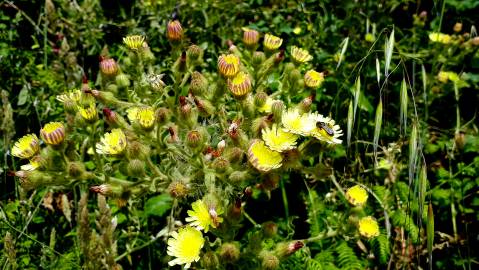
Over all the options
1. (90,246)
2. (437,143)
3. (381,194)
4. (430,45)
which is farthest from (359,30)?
(90,246)

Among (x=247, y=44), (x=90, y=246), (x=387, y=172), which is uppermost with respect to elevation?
(x=247, y=44)

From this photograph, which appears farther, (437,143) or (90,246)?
(437,143)

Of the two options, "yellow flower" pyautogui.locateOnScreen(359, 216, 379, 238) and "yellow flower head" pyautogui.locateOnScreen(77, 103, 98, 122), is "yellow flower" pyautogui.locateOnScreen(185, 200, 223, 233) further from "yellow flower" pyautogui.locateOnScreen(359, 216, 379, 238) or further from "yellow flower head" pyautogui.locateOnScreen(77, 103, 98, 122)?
"yellow flower" pyautogui.locateOnScreen(359, 216, 379, 238)

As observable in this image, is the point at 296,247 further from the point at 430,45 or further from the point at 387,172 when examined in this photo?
the point at 430,45

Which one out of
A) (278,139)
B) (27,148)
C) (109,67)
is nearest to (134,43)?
(109,67)

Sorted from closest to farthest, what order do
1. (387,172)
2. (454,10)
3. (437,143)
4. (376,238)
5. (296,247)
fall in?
1. (296,247)
2. (376,238)
3. (387,172)
4. (437,143)
5. (454,10)

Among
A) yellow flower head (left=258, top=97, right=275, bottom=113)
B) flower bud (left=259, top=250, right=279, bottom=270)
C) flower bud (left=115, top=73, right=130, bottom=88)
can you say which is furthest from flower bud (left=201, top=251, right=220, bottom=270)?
flower bud (left=115, top=73, right=130, bottom=88)

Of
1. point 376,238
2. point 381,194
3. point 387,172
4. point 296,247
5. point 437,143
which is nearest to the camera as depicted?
point 296,247

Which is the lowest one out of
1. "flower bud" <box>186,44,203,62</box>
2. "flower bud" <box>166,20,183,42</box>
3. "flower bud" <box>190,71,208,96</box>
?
"flower bud" <box>190,71,208,96</box>
